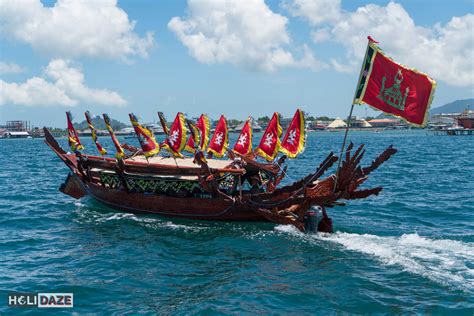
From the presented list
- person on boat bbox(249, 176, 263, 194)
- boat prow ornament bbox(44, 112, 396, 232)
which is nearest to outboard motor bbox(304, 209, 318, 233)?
boat prow ornament bbox(44, 112, 396, 232)

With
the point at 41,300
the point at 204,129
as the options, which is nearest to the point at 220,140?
the point at 204,129

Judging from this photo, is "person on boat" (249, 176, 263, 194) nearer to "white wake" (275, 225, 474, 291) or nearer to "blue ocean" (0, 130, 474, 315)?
"blue ocean" (0, 130, 474, 315)

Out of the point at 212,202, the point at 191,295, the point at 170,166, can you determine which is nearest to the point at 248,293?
the point at 191,295

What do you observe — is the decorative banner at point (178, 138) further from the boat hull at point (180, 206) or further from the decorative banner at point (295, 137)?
the decorative banner at point (295, 137)

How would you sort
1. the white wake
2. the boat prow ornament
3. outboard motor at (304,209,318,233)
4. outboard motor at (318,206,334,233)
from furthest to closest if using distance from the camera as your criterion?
outboard motor at (318,206,334,233)
the boat prow ornament
outboard motor at (304,209,318,233)
the white wake

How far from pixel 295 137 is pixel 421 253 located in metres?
7.23

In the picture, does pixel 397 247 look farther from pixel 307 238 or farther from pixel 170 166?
pixel 170 166

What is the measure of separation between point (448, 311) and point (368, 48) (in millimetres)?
8630

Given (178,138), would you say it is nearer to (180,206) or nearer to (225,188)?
(180,206)

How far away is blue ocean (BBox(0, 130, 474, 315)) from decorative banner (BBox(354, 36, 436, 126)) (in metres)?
5.06

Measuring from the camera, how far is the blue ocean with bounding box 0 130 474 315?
12.7 meters

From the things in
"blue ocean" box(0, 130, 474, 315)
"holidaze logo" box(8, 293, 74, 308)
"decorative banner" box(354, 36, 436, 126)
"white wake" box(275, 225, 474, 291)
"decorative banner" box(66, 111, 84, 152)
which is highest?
"decorative banner" box(354, 36, 436, 126)

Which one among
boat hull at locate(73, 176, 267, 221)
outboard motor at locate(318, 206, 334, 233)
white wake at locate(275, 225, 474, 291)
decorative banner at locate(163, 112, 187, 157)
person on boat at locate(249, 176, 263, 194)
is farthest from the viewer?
person on boat at locate(249, 176, 263, 194)

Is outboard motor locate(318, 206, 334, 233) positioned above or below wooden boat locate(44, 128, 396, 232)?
below
